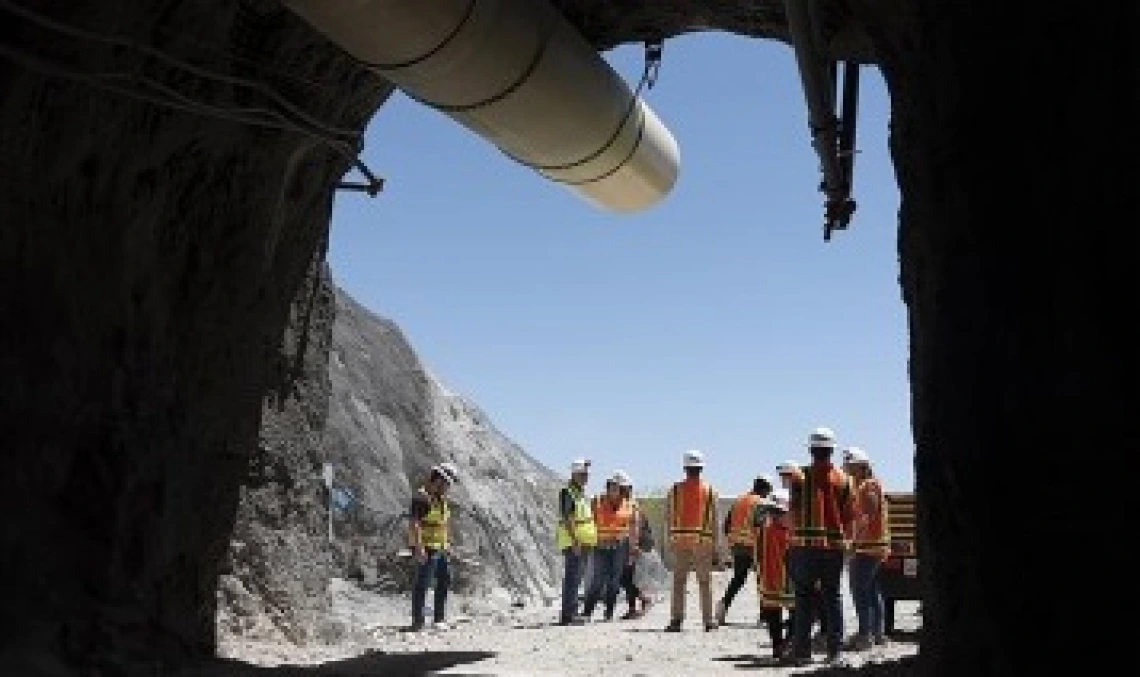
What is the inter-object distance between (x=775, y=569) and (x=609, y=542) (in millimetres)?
3879

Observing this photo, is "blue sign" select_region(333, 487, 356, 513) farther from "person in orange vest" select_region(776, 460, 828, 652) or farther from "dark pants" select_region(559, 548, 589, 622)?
"person in orange vest" select_region(776, 460, 828, 652)

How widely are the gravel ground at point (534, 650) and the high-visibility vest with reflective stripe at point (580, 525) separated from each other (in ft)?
2.76

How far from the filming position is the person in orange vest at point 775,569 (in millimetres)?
8586

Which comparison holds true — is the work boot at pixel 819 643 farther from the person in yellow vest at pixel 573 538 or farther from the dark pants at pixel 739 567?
the person in yellow vest at pixel 573 538

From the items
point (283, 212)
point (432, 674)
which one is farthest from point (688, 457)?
point (283, 212)

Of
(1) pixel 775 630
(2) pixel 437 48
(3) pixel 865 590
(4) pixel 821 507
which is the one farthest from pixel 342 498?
(2) pixel 437 48

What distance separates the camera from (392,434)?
17.5m

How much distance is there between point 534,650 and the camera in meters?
9.34

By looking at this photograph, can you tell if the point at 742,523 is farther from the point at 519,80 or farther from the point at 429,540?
the point at 519,80

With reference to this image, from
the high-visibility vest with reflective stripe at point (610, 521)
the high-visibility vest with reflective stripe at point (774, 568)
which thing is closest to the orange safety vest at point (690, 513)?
the high-visibility vest with reflective stripe at point (610, 521)

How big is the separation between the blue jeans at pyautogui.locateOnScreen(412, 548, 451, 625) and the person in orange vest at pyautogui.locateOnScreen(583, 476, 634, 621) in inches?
63.6

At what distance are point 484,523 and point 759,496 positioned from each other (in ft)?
24.2

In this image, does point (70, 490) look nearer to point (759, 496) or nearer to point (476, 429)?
point (759, 496)

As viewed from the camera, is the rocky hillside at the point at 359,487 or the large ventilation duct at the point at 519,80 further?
the rocky hillside at the point at 359,487
